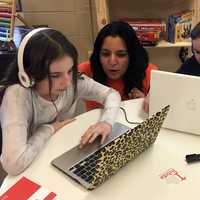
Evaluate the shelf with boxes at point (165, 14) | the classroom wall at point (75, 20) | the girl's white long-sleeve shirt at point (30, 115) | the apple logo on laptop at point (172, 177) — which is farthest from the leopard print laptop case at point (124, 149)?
the classroom wall at point (75, 20)

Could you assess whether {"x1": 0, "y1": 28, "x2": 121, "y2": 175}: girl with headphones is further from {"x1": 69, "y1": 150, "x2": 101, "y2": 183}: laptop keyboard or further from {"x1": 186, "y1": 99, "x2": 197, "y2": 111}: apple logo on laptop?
{"x1": 186, "y1": 99, "x2": 197, "y2": 111}: apple logo on laptop

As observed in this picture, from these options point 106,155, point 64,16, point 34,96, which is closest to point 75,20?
point 64,16

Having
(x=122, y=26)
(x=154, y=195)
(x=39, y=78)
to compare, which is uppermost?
(x=122, y=26)

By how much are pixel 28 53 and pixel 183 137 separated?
0.64 m

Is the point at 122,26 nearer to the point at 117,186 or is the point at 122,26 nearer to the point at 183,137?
the point at 183,137

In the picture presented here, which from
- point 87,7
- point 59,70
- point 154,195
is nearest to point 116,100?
point 59,70

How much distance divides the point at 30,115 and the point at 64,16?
131 centimetres

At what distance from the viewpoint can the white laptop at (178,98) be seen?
1083mm

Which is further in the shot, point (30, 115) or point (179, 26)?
point (179, 26)

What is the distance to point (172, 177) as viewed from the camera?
3.11 ft

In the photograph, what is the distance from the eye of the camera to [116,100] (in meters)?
1.38

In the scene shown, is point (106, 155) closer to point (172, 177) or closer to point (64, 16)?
point (172, 177)

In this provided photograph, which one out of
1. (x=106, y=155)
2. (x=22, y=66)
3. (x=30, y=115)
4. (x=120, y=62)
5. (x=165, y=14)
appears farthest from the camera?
(x=165, y=14)

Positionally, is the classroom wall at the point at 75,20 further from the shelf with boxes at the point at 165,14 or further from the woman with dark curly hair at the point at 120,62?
the woman with dark curly hair at the point at 120,62
